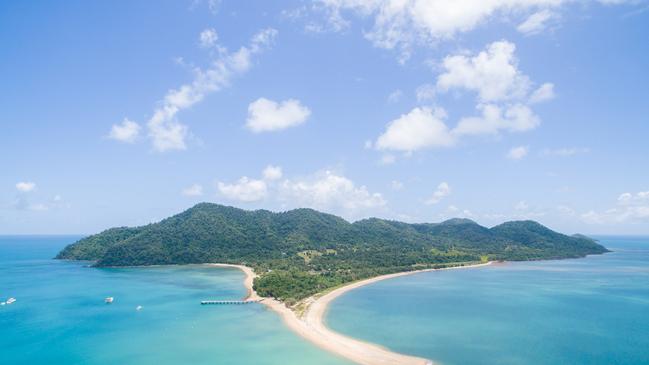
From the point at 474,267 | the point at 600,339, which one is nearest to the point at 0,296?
the point at 600,339

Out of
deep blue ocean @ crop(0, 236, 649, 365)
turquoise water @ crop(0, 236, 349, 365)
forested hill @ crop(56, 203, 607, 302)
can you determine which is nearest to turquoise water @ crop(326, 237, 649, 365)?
deep blue ocean @ crop(0, 236, 649, 365)

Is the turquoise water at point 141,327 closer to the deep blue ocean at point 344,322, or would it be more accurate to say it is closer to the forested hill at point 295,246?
the deep blue ocean at point 344,322

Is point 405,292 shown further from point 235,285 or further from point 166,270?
point 166,270

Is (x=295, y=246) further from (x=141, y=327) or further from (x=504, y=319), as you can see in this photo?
(x=504, y=319)

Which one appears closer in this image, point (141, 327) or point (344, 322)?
point (141, 327)

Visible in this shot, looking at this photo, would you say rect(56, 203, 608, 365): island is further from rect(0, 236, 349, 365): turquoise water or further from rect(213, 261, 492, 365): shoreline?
rect(0, 236, 349, 365): turquoise water

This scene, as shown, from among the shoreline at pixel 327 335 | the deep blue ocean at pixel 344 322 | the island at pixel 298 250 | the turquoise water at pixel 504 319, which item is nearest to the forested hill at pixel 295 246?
the island at pixel 298 250

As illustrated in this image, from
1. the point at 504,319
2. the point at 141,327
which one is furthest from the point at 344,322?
the point at 141,327
